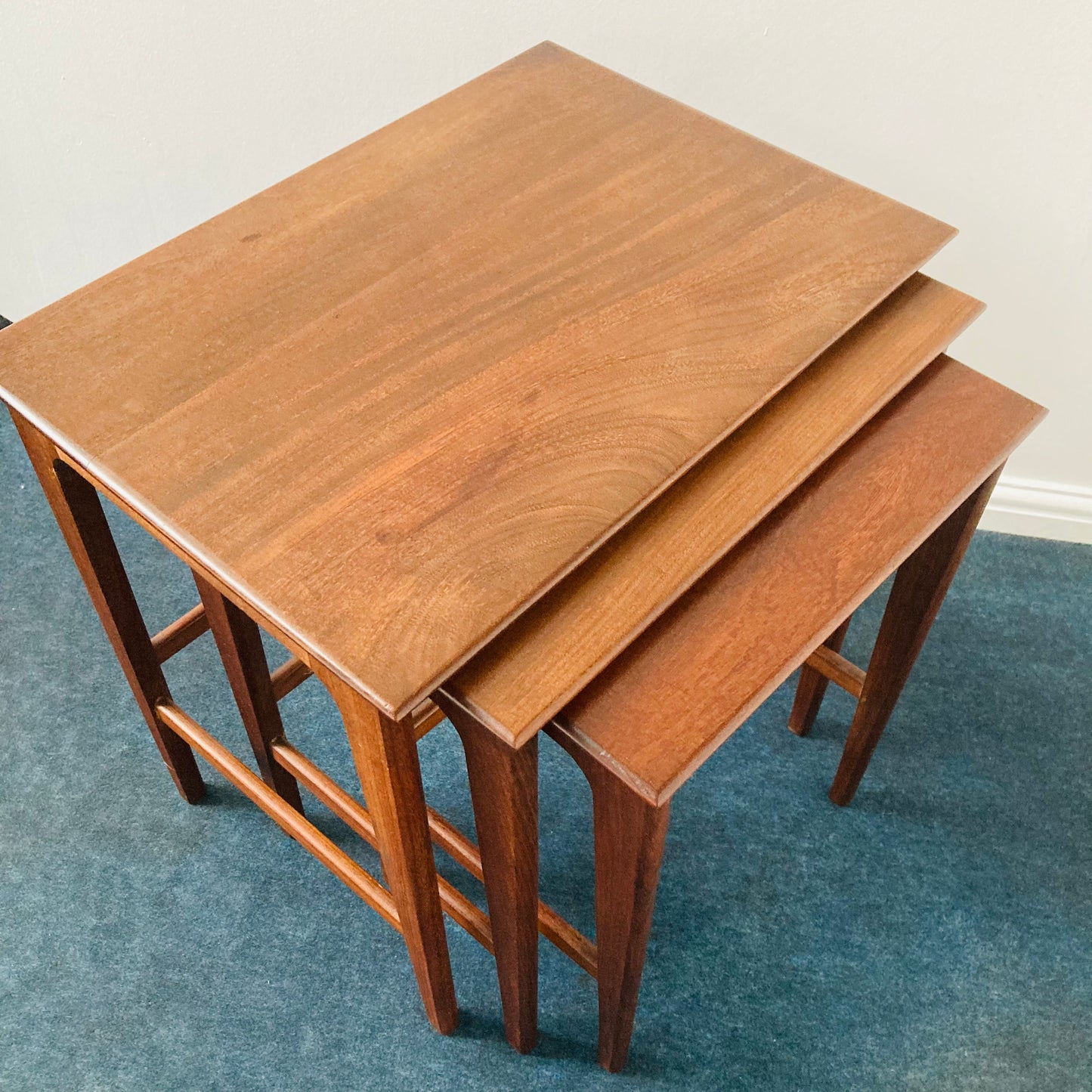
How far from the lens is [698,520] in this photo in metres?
0.86

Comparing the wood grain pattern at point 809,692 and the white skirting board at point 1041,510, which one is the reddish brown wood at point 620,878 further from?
the white skirting board at point 1041,510

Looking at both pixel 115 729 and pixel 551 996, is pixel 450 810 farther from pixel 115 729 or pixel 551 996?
pixel 115 729

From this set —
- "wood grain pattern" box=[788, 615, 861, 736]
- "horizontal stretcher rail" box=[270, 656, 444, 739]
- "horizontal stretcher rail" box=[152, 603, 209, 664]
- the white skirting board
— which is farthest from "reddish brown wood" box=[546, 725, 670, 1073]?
the white skirting board

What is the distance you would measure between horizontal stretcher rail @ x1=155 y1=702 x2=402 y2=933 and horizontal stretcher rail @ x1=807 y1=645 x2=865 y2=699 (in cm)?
51

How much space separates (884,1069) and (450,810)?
1.75 ft

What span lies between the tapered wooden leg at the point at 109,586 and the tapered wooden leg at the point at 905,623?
0.73 m

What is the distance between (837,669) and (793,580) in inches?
17.6

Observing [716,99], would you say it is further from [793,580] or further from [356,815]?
[356,815]

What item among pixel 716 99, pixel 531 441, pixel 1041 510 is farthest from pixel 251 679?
pixel 1041 510

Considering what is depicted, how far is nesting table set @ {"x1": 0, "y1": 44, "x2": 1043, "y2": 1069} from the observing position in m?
0.78

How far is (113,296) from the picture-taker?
3.10ft

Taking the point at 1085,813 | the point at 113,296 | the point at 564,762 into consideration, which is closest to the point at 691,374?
the point at 113,296

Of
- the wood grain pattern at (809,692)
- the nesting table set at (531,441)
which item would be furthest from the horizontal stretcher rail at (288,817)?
the wood grain pattern at (809,692)

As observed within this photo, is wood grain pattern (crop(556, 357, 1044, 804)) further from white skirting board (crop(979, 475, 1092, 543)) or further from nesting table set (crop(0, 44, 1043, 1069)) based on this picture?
white skirting board (crop(979, 475, 1092, 543))
